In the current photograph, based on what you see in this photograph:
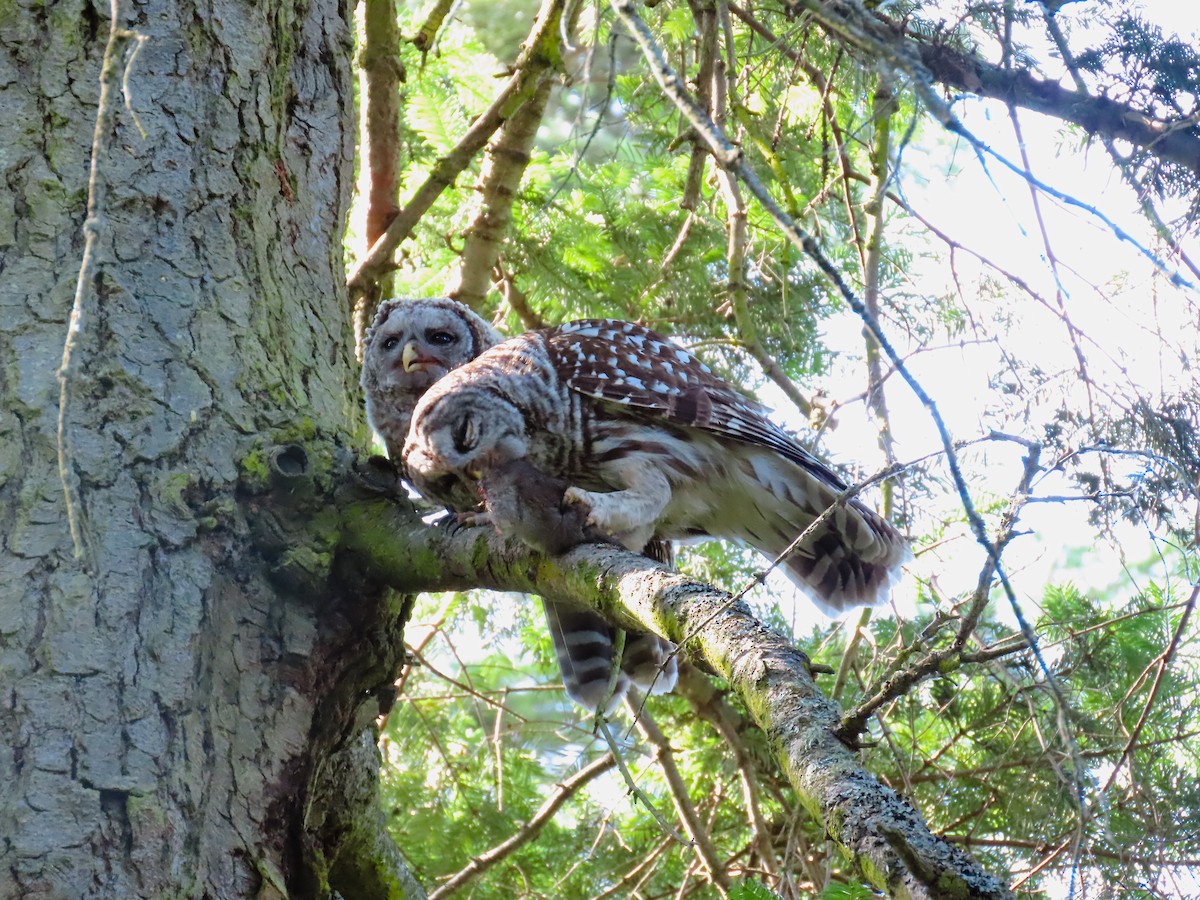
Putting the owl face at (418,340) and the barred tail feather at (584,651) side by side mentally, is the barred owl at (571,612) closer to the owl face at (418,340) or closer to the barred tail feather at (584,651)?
the barred tail feather at (584,651)

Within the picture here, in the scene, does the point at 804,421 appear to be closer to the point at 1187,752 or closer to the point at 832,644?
the point at 832,644

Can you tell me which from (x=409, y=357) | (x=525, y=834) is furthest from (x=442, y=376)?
(x=525, y=834)

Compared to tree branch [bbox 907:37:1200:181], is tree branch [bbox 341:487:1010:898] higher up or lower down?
lower down

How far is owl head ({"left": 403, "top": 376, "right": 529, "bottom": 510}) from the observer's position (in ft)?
8.79

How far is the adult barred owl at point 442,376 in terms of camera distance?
3.19 metres

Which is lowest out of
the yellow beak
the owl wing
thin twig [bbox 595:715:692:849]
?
thin twig [bbox 595:715:692:849]

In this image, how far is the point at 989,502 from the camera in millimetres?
3445

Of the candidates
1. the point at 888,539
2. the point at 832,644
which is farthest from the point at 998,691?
the point at 888,539

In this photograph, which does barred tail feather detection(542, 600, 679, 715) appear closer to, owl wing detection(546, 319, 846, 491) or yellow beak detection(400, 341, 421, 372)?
owl wing detection(546, 319, 846, 491)

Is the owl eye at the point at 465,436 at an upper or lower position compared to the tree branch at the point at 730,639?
upper

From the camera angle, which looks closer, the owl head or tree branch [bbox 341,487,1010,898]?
tree branch [bbox 341,487,1010,898]

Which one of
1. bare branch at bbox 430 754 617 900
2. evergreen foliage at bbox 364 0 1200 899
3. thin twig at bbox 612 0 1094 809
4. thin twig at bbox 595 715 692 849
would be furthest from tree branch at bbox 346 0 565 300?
thin twig at bbox 595 715 692 849

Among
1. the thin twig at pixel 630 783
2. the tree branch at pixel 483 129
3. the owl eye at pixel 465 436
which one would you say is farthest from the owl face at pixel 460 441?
the thin twig at pixel 630 783

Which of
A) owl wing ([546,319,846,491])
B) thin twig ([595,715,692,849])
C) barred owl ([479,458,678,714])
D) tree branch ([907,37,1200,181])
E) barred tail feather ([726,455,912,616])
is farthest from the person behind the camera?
barred tail feather ([726,455,912,616])
